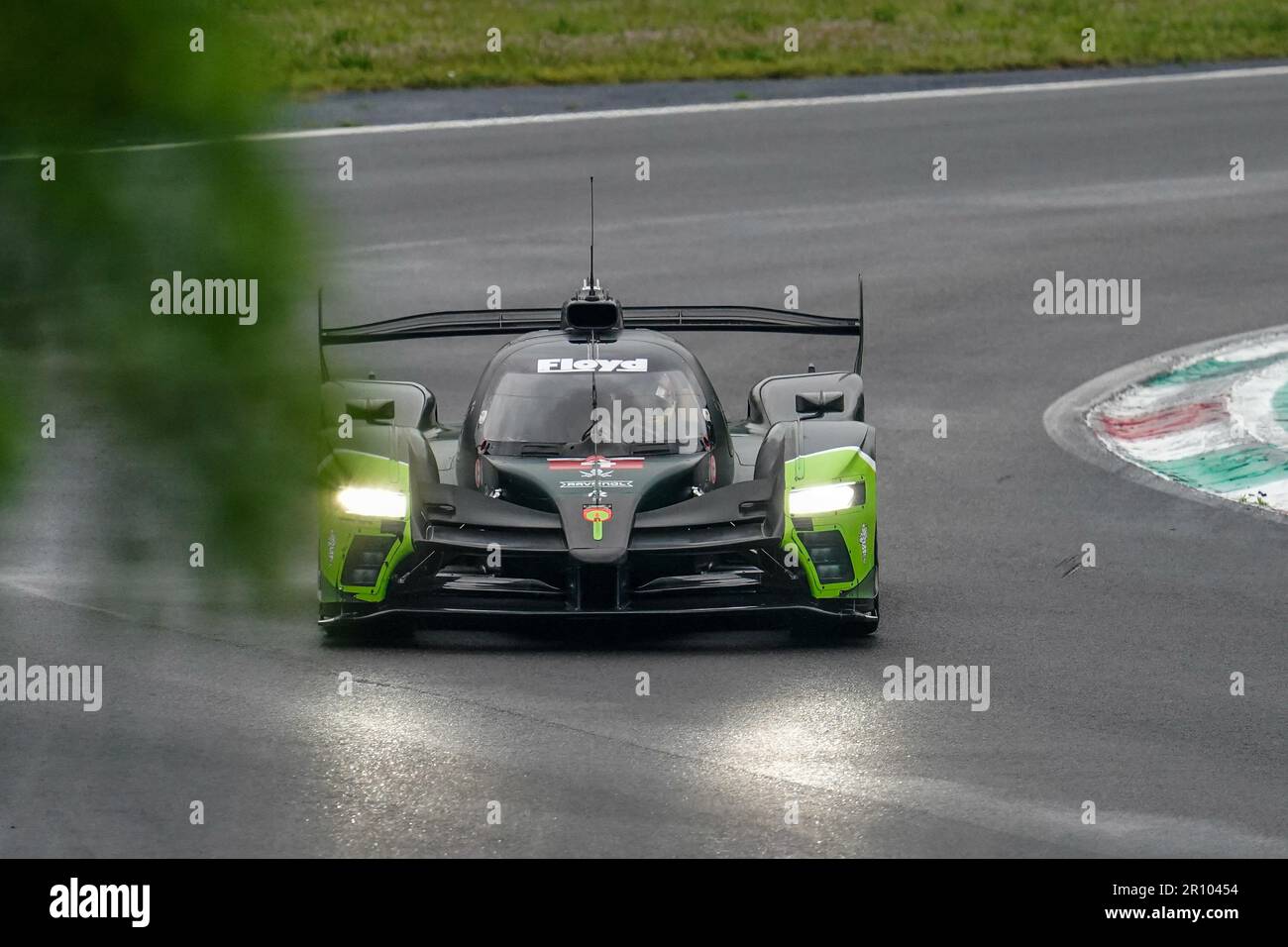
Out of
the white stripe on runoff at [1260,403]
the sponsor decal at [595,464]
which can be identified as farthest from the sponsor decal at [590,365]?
the white stripe on runoff at [1260,403]

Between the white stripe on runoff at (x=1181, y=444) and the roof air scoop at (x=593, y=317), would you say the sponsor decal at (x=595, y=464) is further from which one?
the white stripe on runoff at (x=1181, y=444)

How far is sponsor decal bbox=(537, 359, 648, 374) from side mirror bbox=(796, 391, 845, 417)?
0.85 meters

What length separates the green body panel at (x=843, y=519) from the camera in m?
8.91

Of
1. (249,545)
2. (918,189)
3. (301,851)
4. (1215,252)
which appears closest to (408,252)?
(918,189)

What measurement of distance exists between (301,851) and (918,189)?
52.8ft

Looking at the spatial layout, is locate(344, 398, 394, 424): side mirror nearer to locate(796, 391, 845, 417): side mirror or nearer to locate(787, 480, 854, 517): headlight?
locate(787, 480, 854, 517): headlight

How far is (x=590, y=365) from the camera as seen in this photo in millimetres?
9805

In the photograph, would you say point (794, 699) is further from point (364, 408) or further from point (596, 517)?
point (364, 408)

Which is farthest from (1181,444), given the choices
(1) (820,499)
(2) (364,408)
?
(2) (364,408)

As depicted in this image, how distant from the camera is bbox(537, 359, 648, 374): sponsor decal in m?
9.79

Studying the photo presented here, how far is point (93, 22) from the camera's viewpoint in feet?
3.32

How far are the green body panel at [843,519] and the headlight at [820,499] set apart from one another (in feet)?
0.07

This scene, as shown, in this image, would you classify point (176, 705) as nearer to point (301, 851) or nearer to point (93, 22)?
point (301, 851)

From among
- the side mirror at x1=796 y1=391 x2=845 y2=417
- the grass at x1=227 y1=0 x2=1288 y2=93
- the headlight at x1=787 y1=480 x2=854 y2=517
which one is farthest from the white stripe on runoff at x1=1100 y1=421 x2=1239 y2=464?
the grass at x1=227 y1=0 x2=1288 y2=93
